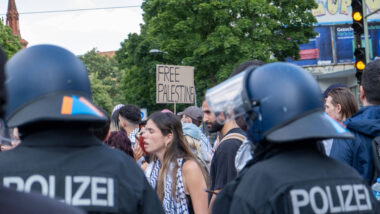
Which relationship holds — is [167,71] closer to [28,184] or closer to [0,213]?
[28,184]

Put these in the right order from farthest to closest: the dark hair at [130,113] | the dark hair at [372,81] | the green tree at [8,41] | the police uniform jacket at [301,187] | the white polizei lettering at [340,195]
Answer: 1. the green tree at [8,41]
2. the dark hair at [130,113]
3. the dark hair at [372,81]
4. the white polizei lettering at [340,195]
5. the police uniform jacket at [301,187]

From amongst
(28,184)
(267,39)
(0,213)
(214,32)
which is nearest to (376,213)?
(28,184)

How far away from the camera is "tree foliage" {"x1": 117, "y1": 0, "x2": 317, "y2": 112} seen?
2681 cm

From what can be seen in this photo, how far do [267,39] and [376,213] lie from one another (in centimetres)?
2685

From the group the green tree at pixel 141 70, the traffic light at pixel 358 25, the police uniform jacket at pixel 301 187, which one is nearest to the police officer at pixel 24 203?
the police uniform jacket at pixel 301 187

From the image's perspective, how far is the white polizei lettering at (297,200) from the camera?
2062 millimetres

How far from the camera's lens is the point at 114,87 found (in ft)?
271

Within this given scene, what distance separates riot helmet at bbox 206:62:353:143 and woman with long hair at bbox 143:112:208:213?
2116 millimetres

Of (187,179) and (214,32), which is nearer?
(187,179)

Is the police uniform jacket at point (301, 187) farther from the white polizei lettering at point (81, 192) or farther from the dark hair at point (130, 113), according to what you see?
the dark hair at point (130, 113)

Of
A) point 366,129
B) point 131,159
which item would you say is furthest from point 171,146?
point 131,159

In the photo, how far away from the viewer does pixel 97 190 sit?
6.92ft

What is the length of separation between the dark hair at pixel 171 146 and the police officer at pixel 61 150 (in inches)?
88.3

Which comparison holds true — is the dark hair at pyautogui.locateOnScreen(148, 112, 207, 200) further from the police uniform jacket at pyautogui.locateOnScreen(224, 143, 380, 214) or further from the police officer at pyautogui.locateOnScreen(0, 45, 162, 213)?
the police uniform jacket at pyautogui.locateOnScreen(224, 143, 380, 214)
